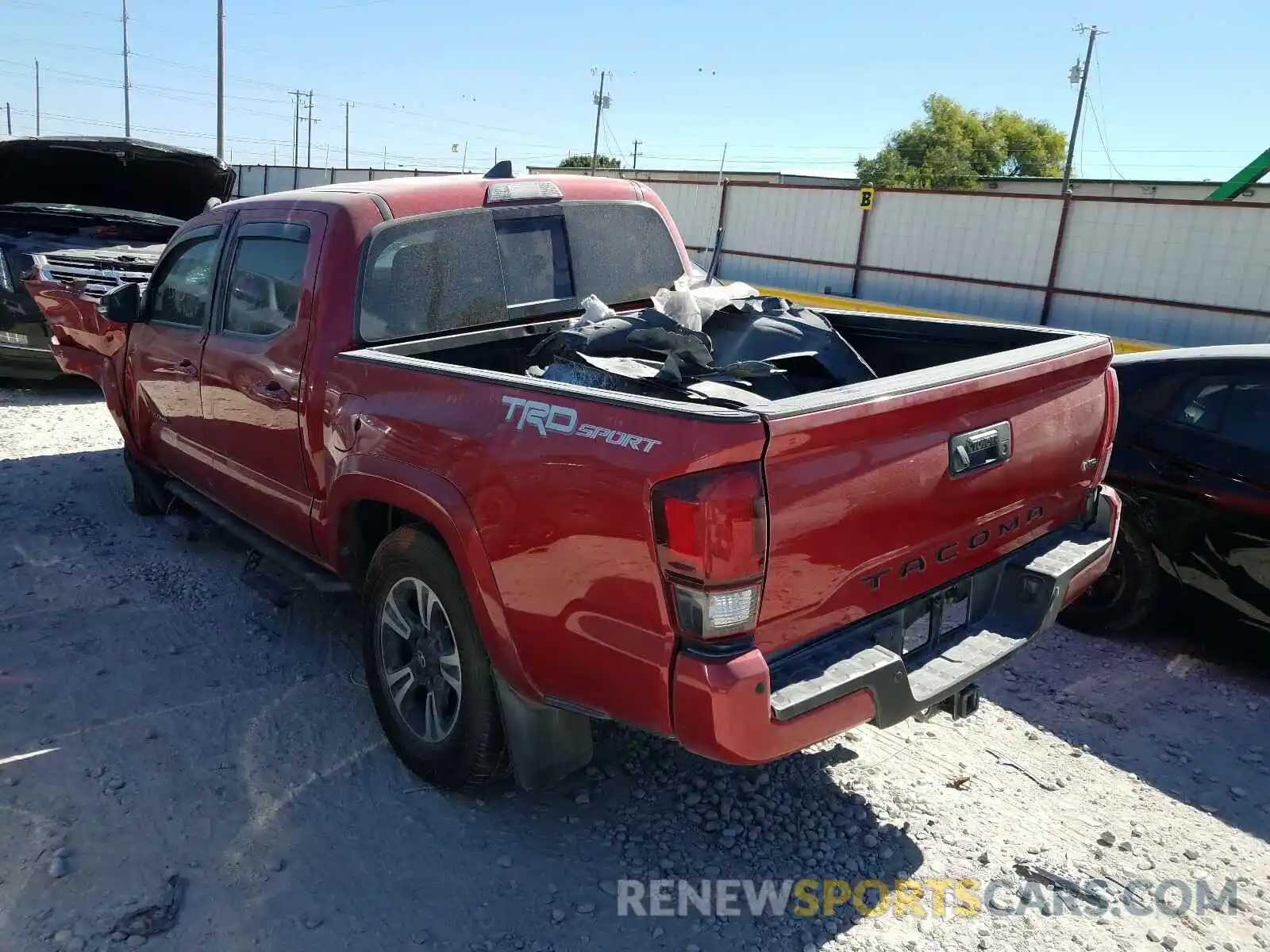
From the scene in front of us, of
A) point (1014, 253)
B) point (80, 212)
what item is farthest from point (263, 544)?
point (1014, 253)

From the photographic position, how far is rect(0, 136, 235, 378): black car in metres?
8.16

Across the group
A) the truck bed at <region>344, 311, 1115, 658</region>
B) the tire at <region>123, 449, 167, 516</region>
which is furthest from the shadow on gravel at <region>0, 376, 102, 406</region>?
the truck bed at <region>344, 311, 1115, 658</region>

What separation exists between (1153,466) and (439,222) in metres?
3.37

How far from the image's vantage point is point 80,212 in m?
8.87

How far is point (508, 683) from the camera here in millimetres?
2906

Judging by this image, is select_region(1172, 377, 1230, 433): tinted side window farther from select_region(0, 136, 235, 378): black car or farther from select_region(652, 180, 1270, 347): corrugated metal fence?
select_region(652, 180, 1270, 347): corrugated metal fence

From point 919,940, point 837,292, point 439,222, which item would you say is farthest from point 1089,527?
point 837,292

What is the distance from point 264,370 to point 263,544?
79 cm

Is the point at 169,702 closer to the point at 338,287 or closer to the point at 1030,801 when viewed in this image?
the point at 338,287

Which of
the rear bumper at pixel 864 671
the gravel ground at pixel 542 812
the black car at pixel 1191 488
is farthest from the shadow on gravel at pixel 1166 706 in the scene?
the rear bumper at pixel 864 671

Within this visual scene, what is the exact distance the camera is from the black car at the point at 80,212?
816cm

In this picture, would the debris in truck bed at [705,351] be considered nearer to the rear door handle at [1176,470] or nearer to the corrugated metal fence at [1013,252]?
the rear door handle at [1176,470]

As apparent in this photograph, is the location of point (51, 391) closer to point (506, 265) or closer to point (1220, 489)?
point (506, 265)

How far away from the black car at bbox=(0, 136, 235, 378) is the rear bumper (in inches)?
265
